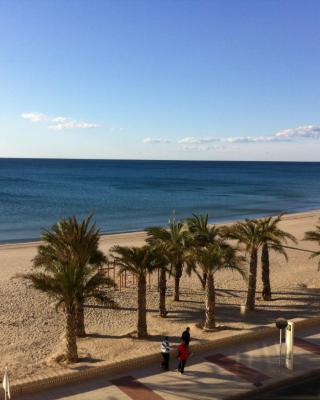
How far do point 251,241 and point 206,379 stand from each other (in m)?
7.90

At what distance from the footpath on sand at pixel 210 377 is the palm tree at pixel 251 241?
16.1 ft

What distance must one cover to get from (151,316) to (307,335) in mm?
6603

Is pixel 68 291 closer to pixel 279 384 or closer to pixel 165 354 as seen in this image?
pixel 165 354

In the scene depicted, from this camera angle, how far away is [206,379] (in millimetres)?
10953

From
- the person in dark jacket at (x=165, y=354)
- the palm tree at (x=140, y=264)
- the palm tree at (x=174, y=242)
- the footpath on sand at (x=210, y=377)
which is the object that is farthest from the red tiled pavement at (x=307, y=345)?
the palm tree at (x=174, y=242)

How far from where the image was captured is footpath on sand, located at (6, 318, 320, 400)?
10125mm

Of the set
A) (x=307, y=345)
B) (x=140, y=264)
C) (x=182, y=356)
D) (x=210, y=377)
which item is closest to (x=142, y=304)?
(x=140, y=264)

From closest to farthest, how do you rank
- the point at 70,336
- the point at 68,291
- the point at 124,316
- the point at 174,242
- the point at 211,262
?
the point at 68,291 < the point at 70,336 < the point at 211,262 < the point at 174,242 < the point at 124,316

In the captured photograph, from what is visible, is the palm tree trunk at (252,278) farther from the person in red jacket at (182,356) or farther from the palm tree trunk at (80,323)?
the person in red jacket at (182,356)

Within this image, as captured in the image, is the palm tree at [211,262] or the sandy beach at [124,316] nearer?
the sandy beach at [124,316]

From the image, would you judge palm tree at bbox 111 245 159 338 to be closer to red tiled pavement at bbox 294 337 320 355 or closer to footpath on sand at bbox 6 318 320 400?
footpath on sand at bbox 6 318 320 400

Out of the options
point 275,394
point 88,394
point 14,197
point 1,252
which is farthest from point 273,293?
point 14,197

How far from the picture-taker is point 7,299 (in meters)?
20.7

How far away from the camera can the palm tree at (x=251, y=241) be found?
18.0 m
